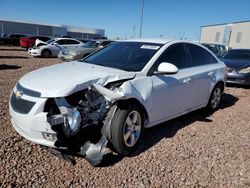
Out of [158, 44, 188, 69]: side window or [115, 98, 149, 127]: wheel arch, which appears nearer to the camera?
[115, 98, 149, 127]: wheel arch

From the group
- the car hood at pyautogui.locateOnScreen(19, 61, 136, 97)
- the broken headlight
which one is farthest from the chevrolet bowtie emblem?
the broken headlight

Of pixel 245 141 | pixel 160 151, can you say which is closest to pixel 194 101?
pixel 245 141

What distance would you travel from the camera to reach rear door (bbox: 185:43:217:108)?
474 centimetres

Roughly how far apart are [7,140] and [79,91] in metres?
1.43

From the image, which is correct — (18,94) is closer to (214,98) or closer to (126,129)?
(126,129)

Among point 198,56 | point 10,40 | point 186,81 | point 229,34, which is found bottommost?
point 10,40

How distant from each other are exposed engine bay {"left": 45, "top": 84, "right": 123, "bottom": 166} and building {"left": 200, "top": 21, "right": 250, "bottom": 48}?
3724 centimetres

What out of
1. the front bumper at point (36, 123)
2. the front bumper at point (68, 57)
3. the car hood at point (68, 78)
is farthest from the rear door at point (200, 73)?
the front bumper at point (68, 57)

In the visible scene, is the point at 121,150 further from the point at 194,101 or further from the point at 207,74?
the point at 207,74

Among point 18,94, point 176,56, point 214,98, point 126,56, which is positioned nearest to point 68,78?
point 18,94

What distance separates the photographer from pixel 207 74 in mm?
5066

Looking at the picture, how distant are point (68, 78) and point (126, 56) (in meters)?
1.29

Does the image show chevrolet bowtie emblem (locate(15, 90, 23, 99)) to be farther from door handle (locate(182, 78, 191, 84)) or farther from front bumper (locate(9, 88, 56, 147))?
door handle (locate(182, 78, 191, 84))

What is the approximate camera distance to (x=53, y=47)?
19078 millimetres
